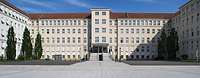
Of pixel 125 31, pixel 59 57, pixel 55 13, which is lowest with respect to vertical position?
pixel 59 57

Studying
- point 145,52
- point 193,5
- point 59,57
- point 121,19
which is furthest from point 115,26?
point 193,5

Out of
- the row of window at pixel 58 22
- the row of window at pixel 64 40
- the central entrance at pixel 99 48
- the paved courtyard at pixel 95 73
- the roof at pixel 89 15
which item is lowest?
the paved courtyard at pixel 95 73

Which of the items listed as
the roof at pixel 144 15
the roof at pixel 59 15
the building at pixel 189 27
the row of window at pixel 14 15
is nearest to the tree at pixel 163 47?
the building at pixel 189 27

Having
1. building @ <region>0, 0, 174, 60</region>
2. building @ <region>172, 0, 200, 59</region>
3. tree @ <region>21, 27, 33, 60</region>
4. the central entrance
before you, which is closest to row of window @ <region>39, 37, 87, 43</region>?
building @ <region>0, 0, 174, 60</region>

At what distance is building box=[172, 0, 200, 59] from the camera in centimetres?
6775

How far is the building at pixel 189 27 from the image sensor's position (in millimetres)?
67750

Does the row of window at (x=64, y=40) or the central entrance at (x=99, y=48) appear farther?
the row of window at (x=64, y=40)

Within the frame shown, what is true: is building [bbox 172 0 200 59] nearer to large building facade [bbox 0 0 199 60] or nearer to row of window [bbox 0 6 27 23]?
large building facade [bbox 0 0 199 60]

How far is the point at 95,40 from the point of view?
87.8 m

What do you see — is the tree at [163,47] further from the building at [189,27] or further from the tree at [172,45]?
the building at [189,27]

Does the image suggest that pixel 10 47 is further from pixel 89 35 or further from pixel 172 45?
pixel 172 45

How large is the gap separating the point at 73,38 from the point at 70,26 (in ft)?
11.8

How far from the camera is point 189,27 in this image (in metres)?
72.7

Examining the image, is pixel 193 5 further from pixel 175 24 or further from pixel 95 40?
pixel 95 40
